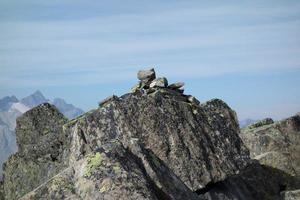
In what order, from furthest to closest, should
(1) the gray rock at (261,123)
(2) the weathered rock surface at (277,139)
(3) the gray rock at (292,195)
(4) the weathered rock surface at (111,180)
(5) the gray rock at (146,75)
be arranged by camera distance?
1. (1) the gray rock at (261,123)
2. (2) the weathered rock surface at (277,139)
3. (5) the gray rock at (146,75)
4. (3) the gray rock at (292,195)
5. (4) the weathered rock surface at (111,180)

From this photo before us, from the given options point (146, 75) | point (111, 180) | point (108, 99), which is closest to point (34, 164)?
point (108, 99)

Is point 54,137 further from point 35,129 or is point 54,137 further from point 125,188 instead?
point 125,188

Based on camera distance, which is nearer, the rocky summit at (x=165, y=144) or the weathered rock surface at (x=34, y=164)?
the rocky summit at (x=165, y=144)

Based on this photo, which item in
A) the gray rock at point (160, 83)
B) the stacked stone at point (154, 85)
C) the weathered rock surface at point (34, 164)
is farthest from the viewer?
the gray rock at point (160, 83)

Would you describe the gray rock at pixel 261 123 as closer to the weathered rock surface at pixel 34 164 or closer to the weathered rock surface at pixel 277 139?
the weathered rock surface at pixel 277 139

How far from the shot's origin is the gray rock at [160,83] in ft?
82.9

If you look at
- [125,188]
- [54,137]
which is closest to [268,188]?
[54,137]

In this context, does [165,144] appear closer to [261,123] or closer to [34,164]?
[34,164]

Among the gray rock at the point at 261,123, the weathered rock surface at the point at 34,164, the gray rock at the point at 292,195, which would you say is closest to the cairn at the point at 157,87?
the weathered rock surface at the point at 34,164

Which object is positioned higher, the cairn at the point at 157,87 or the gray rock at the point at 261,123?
the cairn at the point at 157,87

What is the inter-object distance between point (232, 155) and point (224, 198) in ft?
7.80

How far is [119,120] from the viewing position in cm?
1972

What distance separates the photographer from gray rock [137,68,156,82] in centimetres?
2685

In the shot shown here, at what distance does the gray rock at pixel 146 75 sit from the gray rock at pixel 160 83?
0.80 m
